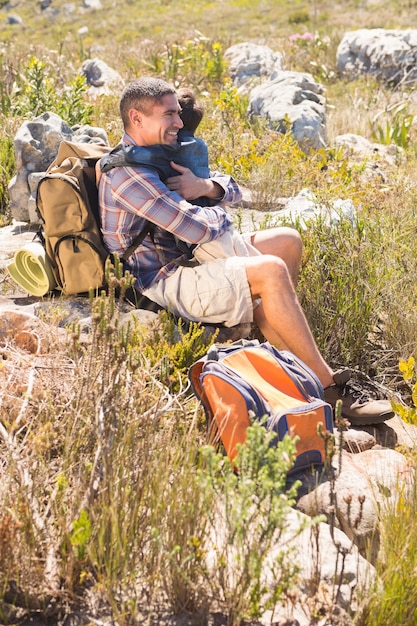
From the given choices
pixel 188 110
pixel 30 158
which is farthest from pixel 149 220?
pixel 30 158

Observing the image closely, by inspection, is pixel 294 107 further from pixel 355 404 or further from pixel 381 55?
pixel 381 55

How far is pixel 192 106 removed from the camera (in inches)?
146

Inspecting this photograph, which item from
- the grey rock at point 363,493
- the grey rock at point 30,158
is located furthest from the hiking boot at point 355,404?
the grey rock at point 30,158

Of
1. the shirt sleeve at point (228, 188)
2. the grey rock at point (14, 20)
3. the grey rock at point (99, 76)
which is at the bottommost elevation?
the grey rock at point (14, 20)

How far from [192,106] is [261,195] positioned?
1968 mm

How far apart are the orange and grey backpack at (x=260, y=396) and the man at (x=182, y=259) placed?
0.37 metres

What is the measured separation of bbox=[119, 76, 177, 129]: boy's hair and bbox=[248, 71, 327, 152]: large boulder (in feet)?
11.7

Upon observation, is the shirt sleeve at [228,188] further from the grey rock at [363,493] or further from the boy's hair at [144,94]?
the grey rock at [363,493]

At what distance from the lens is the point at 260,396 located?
2.72 metres

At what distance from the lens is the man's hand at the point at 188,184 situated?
346 centimetres

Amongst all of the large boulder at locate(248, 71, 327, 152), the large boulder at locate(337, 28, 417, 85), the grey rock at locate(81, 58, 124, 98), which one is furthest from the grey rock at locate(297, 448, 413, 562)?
the large boulder at locate(337, 28, 417, 85)

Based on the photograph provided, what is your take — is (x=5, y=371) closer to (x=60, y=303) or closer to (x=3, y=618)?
(x=60, y=303)

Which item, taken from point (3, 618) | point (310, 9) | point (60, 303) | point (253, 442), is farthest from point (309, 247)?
point (310, 9)

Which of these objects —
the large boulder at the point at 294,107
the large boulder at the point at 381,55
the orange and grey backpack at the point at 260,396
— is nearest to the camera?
the orange and grey backpack at the point at 260,396
